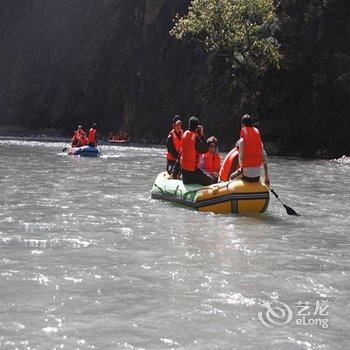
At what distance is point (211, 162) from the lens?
13508mm

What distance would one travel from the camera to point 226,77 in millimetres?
41375

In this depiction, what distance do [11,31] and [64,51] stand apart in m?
15.0

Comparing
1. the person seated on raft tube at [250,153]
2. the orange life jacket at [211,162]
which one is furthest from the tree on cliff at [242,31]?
the person seated on raft tube at [250,153]

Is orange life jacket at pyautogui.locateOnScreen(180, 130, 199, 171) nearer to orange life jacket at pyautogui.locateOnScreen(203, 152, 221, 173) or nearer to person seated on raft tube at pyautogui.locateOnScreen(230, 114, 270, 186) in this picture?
orange life jacket at pyautogui.locateOnScreen(203, 152, 221, 173)

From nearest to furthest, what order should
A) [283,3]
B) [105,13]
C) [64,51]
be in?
[283,3] < [105,13] < [64,51]

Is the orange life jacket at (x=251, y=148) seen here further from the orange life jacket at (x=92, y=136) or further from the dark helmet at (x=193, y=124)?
the orange life jacket at (x=92, y=136)

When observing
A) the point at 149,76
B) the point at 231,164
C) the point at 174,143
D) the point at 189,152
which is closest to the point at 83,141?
the point at 174,143

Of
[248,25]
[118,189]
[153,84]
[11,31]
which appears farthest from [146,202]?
[11,31]

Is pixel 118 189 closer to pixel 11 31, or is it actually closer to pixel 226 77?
pixel 226 77

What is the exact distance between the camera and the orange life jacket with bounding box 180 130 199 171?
1258 centimetres

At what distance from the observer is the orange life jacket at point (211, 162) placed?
1345 centimetres

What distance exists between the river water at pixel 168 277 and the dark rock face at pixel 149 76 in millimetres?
22650

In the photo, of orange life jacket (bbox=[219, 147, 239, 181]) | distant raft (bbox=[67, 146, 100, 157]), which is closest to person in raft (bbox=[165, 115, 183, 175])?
orange life jacket (bbox=[219, 147, 239, 181])

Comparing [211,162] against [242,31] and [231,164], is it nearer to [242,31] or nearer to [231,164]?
[231,164]
